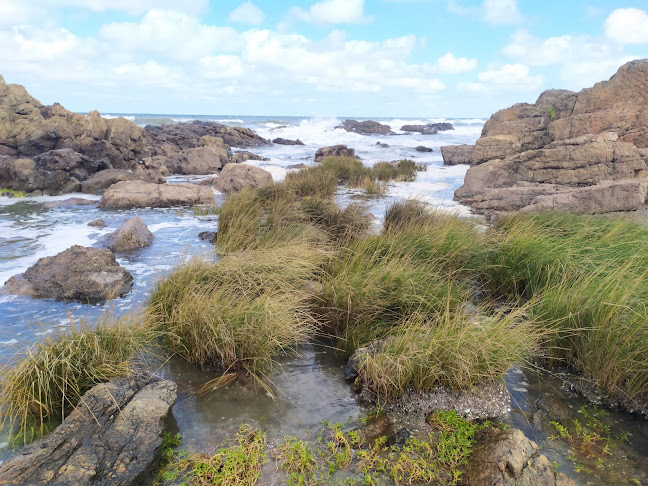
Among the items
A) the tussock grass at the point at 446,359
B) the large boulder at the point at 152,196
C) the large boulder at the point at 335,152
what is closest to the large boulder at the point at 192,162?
the large boulder at the point at 335,152

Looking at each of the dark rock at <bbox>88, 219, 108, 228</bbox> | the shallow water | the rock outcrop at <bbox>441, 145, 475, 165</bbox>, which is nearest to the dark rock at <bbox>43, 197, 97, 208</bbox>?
the dark rock at <bbox>88, 219, 108, 228</bbox>

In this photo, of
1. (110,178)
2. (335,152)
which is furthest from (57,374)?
(335,152)

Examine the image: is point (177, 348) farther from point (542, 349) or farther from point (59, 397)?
point (542, 349)

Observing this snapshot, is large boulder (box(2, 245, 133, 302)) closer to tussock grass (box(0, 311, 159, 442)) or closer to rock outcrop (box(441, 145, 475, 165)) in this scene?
tussock grass (box(0, 311, 159, 442))

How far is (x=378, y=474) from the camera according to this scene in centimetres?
282

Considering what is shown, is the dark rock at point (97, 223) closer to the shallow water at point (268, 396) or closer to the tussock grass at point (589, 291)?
the shallow water at point (268, 396)

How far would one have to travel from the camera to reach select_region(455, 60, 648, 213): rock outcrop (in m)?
9.61

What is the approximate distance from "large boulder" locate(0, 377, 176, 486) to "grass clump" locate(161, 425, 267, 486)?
17cm

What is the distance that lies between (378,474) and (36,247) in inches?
315

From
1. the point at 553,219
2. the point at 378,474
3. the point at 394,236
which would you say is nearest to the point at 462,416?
the point at 378,474

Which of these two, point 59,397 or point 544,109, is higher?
point 544,109

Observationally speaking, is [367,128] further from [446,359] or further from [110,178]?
[446,359]

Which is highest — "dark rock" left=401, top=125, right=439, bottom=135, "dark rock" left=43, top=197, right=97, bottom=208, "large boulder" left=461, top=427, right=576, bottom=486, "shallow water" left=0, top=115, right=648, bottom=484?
"dark rock" left=401, top=125, right=439, bottom=135

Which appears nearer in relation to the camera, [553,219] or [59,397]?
[59,397]
